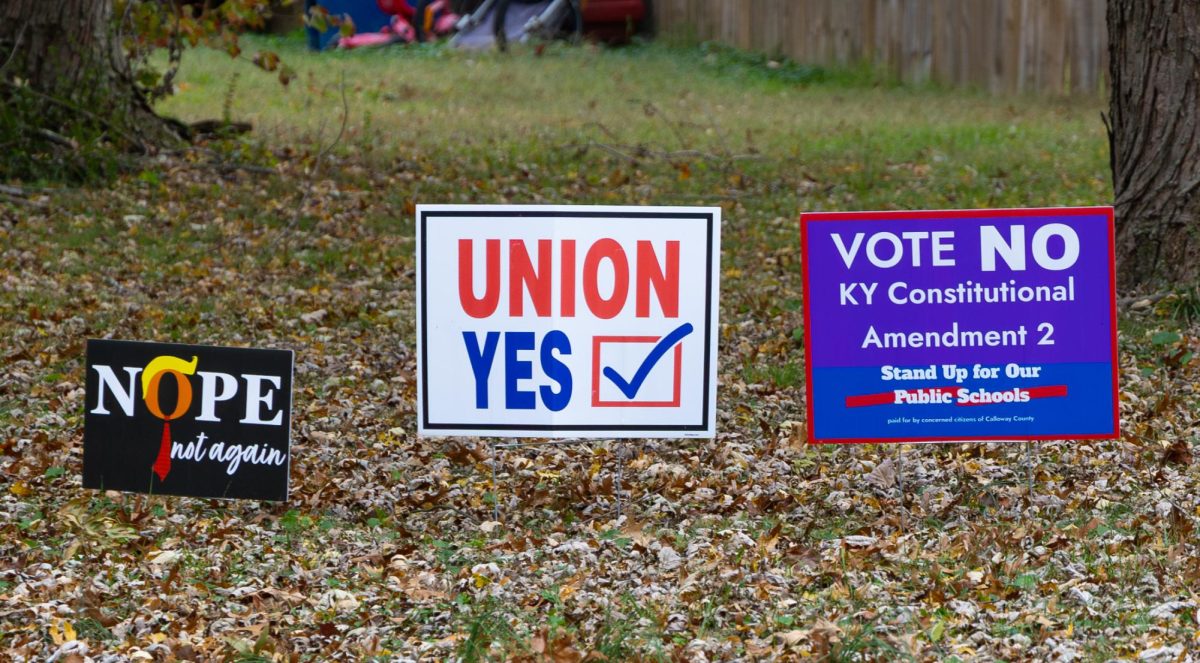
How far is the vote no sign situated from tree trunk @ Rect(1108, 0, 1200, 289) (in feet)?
12.6

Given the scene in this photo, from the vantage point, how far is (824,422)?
227 inches

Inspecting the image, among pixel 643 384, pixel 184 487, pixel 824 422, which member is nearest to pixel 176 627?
pixel 184 487

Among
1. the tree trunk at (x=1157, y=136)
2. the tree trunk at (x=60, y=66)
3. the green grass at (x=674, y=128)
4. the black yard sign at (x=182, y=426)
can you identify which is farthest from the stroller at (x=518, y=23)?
the black yard sign at (x=182, y=426)

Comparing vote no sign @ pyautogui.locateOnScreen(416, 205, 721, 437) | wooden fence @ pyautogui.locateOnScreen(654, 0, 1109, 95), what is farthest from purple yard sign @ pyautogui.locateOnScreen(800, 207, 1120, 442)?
wooden fence @ pyautogui.locateOnScreen(654, 0, 1109, 95)

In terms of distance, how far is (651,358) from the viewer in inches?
225

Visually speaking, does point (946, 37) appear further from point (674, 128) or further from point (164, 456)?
point (164, 456)

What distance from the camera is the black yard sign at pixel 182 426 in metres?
5.82

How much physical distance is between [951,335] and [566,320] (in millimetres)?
1438

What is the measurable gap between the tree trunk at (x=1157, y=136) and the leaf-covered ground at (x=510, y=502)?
254mm

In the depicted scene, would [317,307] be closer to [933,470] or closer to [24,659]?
[933,470]

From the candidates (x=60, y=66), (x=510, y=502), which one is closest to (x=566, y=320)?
(x=510, y=502)

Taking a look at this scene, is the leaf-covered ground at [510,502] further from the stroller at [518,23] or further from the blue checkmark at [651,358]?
the stroller at [518,23]

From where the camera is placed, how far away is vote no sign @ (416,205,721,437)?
5.63 metres

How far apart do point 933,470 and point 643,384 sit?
1457mm
